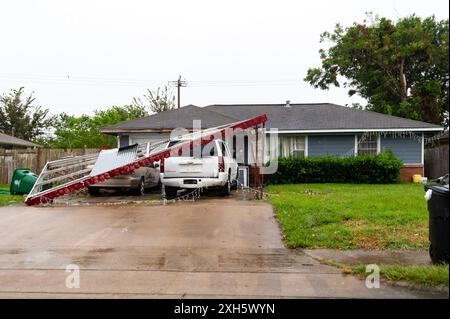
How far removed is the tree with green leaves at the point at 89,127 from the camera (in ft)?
116

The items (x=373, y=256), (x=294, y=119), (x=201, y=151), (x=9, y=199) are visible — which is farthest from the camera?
(x=294, y=119)

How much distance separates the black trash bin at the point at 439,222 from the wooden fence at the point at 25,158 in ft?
56.5

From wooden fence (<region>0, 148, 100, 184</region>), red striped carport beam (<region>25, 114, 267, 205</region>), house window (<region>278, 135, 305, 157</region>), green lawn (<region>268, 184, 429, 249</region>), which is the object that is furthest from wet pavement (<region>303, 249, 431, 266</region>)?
wooden fence (<region>0, 148, 100, 184</region>)

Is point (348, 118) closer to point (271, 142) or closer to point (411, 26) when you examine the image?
point (271, 142)

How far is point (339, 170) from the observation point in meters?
18.9

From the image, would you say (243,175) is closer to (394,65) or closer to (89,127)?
(394,65)

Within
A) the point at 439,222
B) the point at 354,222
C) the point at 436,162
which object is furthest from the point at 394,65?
the point at 439,222

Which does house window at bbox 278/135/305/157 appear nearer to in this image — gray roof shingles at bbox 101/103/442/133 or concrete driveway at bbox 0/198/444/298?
gray roof shingles at bbox 101/103/442/133

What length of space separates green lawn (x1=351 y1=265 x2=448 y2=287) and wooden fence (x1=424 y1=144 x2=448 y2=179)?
16165mm

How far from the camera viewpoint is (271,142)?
21.2m

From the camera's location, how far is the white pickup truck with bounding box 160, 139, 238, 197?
1270 cm

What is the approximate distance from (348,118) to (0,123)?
1326 inches

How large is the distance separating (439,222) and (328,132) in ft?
50.8

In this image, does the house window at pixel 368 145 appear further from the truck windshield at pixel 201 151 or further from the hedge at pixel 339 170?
the truck windshield at pixel 201 151
